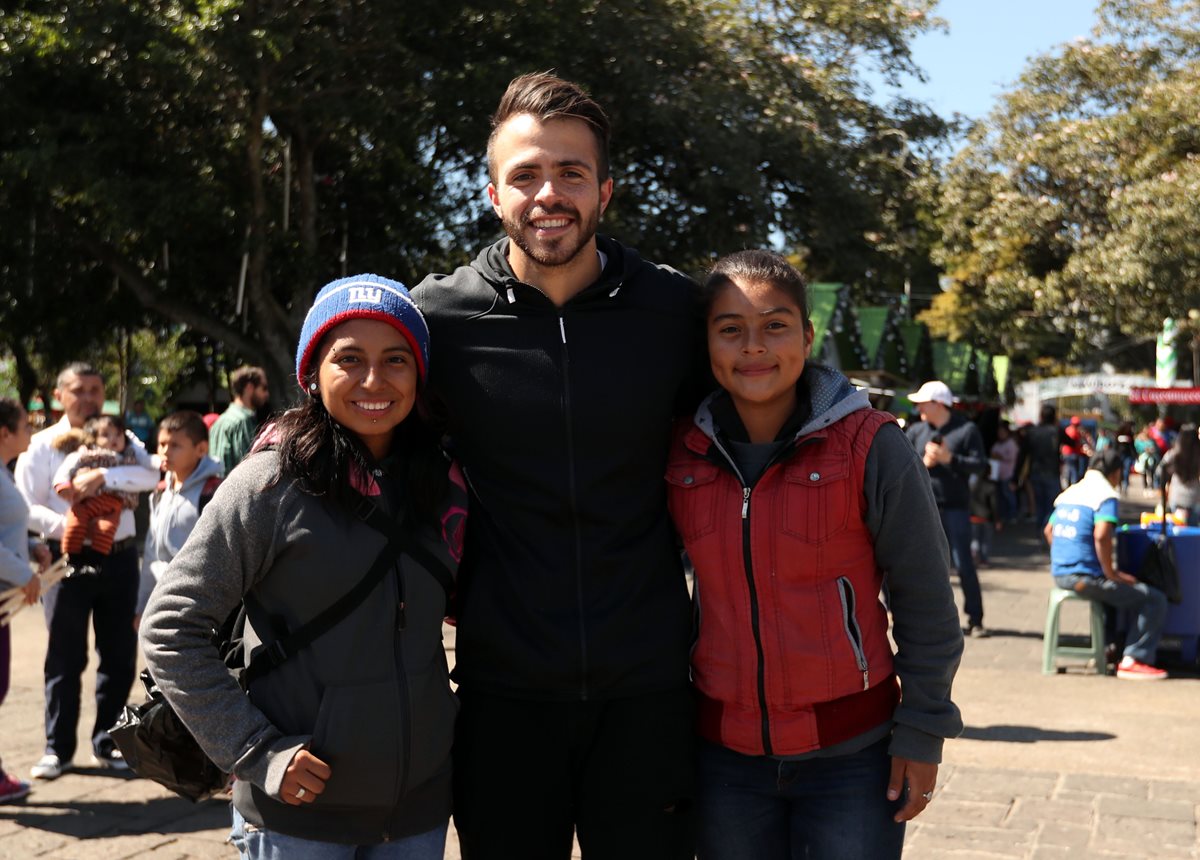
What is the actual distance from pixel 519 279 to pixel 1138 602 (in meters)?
6.99

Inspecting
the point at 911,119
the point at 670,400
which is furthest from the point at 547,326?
the point at 911,119

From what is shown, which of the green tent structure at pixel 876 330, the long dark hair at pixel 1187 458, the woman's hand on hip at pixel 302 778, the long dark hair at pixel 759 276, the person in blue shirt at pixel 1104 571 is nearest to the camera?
the woman's hand on hip at pixel 302 778

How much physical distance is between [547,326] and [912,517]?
87 centimetres

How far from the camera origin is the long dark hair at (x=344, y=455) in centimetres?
259

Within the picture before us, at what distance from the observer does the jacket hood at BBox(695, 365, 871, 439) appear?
9.09 ft

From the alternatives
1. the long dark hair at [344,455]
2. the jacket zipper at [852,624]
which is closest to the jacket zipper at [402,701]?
the long dark hair at [344,455]

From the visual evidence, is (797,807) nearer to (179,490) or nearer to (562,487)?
(562,487)

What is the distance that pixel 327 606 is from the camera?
2553 millimetres

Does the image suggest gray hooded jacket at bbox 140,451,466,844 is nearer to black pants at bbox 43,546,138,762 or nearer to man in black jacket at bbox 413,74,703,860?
man in black jacket at bbox 413,74,703,860

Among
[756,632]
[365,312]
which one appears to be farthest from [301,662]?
[756,632]

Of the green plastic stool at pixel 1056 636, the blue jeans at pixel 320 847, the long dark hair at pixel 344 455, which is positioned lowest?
the green plastic stool at pixel 1056 636

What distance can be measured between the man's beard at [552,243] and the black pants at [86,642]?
426 cm

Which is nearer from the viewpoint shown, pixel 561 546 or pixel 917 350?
pixel 561 546

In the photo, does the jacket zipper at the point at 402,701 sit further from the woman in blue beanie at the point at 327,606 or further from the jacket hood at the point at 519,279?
the jacket hood at the point at 519,279
